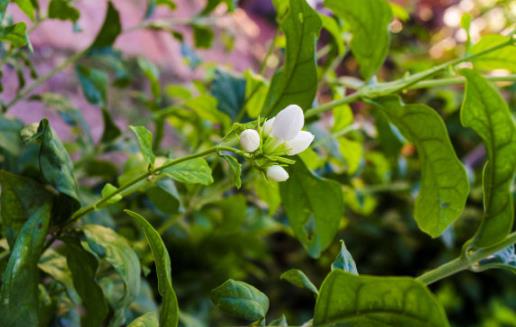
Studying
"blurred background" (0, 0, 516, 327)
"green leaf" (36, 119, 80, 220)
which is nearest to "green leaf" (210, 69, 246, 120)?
"blurred background" (0, 0, 516, 327)

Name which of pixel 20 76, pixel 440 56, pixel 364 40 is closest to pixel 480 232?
pixel 364 40

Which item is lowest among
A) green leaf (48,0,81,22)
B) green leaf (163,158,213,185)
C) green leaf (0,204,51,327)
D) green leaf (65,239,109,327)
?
green leaf (65,239,109,327)

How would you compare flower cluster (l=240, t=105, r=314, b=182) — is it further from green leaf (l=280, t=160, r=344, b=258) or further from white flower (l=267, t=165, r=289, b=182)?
green leaf (l=280, t=160, r=344, b=258)

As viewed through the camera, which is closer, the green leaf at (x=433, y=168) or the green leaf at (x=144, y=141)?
the green leaf at (x=144, y=141)

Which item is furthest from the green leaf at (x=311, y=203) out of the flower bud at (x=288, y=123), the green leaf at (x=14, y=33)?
the green leaf at (x=14, y=33)

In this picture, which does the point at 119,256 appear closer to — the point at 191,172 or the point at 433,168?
the point at 191,172

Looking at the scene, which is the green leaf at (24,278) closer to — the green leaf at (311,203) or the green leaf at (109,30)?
the green leaf at (311,203)

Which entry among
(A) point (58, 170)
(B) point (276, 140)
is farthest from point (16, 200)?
(B) point (276, 140)
